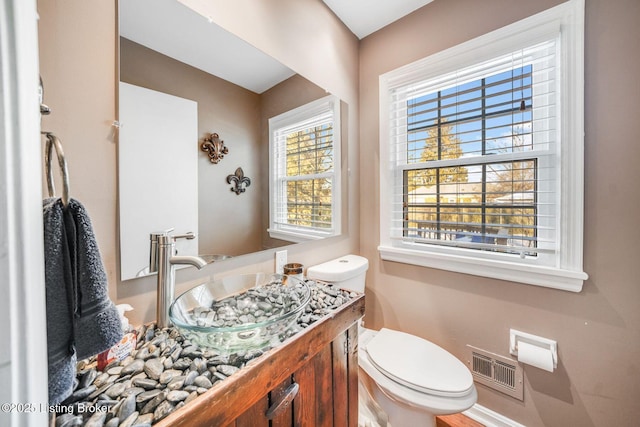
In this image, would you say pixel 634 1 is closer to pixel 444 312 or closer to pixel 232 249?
pixel 444 312

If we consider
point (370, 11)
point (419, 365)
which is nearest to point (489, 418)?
point (419, 365)

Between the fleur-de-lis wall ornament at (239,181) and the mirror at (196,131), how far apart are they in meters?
0.01

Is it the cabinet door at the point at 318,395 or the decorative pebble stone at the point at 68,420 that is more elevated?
the decorative pebble stone at the point at 68,420

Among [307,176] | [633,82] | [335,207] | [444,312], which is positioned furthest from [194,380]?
[633,82]

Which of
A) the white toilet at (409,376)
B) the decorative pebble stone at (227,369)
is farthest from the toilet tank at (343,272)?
the decorative pebble stone at (227,369)

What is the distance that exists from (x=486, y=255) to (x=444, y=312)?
419mm

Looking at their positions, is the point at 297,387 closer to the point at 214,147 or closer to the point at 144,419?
the point at 144,419

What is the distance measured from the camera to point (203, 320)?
81cm

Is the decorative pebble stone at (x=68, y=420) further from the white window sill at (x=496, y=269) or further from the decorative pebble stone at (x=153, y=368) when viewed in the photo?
the white window sill at (x=496, y=269)

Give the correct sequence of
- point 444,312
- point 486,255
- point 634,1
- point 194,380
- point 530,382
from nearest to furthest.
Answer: point 194,380
point 634,1
point 530,382
point 486,255
point 444,312

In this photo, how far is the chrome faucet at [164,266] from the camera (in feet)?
2.43

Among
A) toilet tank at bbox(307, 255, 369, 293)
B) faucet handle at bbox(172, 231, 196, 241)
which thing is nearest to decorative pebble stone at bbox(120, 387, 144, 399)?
faucet handle at bbox(172, 231, 196, 241)

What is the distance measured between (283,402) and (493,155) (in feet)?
4.95

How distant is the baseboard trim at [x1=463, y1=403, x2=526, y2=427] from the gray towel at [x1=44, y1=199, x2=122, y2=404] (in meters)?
1.72
